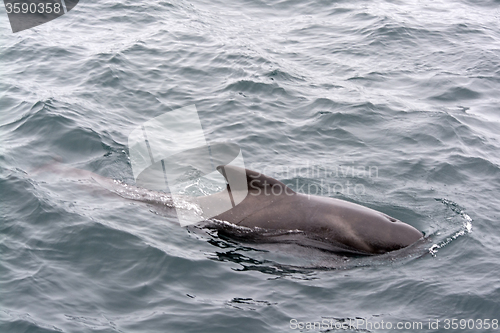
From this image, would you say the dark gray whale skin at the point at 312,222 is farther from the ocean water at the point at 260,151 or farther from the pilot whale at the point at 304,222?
the ocean water at the point at 260,151

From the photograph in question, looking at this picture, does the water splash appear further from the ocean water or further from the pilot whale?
the pilot whale

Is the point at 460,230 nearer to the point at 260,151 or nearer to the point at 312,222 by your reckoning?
the point at 312,222

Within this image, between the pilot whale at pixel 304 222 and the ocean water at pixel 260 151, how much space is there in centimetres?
22

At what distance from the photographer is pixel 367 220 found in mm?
8344

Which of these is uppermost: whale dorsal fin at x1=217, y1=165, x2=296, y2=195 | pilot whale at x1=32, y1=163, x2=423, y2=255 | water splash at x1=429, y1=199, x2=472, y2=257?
whale dorsal fin at x1=217, y1=165, x2=296, y2=195

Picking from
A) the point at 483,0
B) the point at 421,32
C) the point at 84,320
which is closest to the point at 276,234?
the point at 84,320

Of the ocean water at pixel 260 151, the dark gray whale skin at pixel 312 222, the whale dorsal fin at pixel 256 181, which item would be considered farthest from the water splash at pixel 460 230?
the whale dorsal fin at pixel 256 181

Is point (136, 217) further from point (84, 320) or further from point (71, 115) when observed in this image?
point (71, 115)

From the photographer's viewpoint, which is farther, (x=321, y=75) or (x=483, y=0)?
(x=483, y=0)

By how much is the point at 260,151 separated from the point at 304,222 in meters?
4.30

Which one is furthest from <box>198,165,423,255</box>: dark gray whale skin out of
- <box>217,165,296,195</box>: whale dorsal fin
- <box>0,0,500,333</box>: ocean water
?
<box>0,0,500,333</box>: ocean water

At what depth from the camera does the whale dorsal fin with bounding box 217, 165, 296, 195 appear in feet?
27.5

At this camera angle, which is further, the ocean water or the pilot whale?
the pilot whale

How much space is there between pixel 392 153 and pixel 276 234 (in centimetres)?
495
